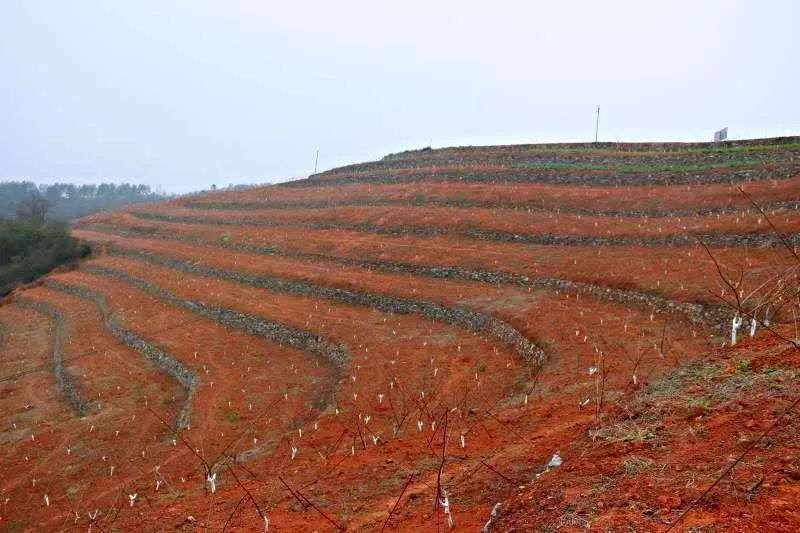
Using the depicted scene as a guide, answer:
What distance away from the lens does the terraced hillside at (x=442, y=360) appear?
726 cm

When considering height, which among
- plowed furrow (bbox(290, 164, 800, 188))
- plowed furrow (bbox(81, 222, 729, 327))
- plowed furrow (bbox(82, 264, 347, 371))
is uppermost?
plowed furrow (bbox(290, 164, 800, 188))

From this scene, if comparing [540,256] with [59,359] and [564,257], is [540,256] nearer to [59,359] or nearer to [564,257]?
[564,257]

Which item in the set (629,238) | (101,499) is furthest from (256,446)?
(629,238)

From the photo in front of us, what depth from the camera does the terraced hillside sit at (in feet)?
23.8

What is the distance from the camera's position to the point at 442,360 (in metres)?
21.0

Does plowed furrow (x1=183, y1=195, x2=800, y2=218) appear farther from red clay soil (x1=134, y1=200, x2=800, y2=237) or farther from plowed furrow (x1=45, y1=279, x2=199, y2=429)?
plowed furrow (x1=45, y1=279, x2=199, y2=429)

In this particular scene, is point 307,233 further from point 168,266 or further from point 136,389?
point 136,389

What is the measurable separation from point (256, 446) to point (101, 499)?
459cm

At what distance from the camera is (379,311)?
1134 inches

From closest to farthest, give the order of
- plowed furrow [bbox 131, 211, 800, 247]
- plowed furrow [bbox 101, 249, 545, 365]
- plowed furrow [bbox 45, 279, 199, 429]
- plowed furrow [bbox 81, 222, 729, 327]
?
plowed furrow [bbox 81, 222, 729, 327]
plowed furrow [bbox 45, 279, 199, 429]
plowed furrow [bbox 101, 249, 545, 365]
plowed furrow [bbox 131, 211, 800, 247]

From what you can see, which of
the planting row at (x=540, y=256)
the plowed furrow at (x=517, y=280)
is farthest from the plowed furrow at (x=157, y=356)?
the planting row at (x=540, y=256)

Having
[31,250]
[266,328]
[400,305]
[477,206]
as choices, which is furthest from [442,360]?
[31,250]

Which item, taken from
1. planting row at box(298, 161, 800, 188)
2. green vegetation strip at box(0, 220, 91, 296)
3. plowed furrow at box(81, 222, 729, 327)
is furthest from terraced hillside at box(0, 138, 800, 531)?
green vegetation strip at box(0, 220, 91, 296)

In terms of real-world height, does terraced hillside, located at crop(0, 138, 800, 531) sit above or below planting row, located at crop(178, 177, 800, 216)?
below
